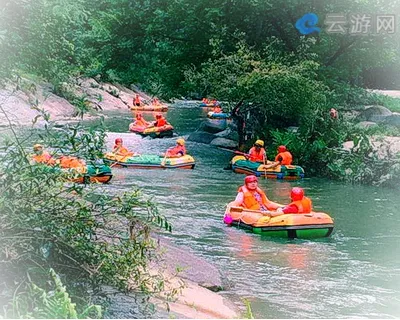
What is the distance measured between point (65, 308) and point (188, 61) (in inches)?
675

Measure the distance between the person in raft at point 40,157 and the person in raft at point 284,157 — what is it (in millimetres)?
10535

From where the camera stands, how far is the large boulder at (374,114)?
20016mm

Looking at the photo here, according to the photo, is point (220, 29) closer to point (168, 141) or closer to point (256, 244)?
point (168, 141)

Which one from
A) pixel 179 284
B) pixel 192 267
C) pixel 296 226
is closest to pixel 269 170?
pixel 296 226

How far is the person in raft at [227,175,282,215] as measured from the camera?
10.4 m

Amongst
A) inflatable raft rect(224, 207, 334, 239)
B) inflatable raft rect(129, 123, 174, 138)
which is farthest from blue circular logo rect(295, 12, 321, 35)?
inflatable raft rect(224, 207, 334, 239)

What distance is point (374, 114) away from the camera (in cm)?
2053

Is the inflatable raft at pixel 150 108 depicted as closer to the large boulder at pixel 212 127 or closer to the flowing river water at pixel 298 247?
the large boulder at pixel 212 127

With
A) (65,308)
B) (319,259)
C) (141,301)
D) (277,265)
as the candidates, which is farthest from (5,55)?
(319,259)

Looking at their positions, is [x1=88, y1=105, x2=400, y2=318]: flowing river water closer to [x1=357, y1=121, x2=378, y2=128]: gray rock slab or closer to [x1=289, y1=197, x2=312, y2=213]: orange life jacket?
[x1=289, y1=197, x2=312, y2=213]: orange life jacket

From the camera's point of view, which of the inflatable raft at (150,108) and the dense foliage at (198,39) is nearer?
the dense foliage at (198,39)

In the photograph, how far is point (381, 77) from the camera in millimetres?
26359

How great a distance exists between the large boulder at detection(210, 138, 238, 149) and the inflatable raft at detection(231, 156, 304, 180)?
4.04 metres

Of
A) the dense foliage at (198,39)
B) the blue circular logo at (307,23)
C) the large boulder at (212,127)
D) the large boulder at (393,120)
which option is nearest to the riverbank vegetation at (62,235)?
the dense foliage at (198,39)
